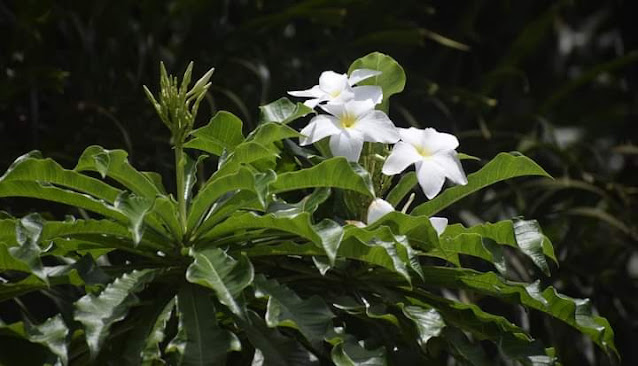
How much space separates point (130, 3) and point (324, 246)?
1495 millimetres

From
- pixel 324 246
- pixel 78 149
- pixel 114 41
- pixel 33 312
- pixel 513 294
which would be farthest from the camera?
pixel 114 41

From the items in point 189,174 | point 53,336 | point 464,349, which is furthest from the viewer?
point 189,174

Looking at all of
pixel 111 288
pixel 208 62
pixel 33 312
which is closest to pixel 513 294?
pixel 111 288

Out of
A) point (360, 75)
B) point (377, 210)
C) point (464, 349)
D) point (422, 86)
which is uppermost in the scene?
point (360, 75)

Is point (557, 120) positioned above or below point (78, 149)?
below

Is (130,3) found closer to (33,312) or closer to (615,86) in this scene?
(33,312)

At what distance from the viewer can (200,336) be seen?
821 mm

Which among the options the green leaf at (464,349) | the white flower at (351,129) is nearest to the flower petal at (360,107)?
the white flower at (351,129)

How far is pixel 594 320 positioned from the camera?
0.93 m

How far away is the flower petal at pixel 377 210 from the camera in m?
0.93

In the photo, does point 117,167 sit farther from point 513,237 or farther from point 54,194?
point 513,237

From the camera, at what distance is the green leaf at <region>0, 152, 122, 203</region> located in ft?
2.82

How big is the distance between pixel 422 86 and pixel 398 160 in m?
1.38

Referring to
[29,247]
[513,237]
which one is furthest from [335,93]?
[29,247]
